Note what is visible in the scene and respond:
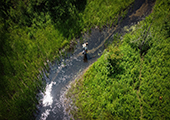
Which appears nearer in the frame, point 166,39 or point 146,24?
point 166,39

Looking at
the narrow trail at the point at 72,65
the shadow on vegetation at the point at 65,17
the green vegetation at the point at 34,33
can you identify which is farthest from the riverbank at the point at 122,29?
the shadow on vegetation at the point at 65,17

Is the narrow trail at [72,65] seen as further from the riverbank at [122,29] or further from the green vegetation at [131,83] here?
the green vegetation at [131,83]

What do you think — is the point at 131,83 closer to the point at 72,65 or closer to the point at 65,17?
the point at 72,65

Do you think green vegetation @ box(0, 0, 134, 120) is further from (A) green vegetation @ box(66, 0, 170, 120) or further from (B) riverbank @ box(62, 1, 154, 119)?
(A) green vegetation @ box(66, 0, 170, 120)

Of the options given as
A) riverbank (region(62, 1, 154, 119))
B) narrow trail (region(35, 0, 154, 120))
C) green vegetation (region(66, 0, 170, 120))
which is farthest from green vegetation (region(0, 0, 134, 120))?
green vegetation (region(66, 0, 170, 120))

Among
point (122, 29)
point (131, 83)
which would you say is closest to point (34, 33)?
point (122, 29)

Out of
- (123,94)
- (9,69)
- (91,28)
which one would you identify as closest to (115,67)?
(123,94)

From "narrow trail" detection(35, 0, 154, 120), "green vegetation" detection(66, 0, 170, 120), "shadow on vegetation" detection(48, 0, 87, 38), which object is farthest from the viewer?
"shadow on vegetation" detection(48, 0, 87, 38)

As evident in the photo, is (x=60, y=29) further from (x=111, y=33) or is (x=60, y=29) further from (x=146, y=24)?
(x=146, y=24)
